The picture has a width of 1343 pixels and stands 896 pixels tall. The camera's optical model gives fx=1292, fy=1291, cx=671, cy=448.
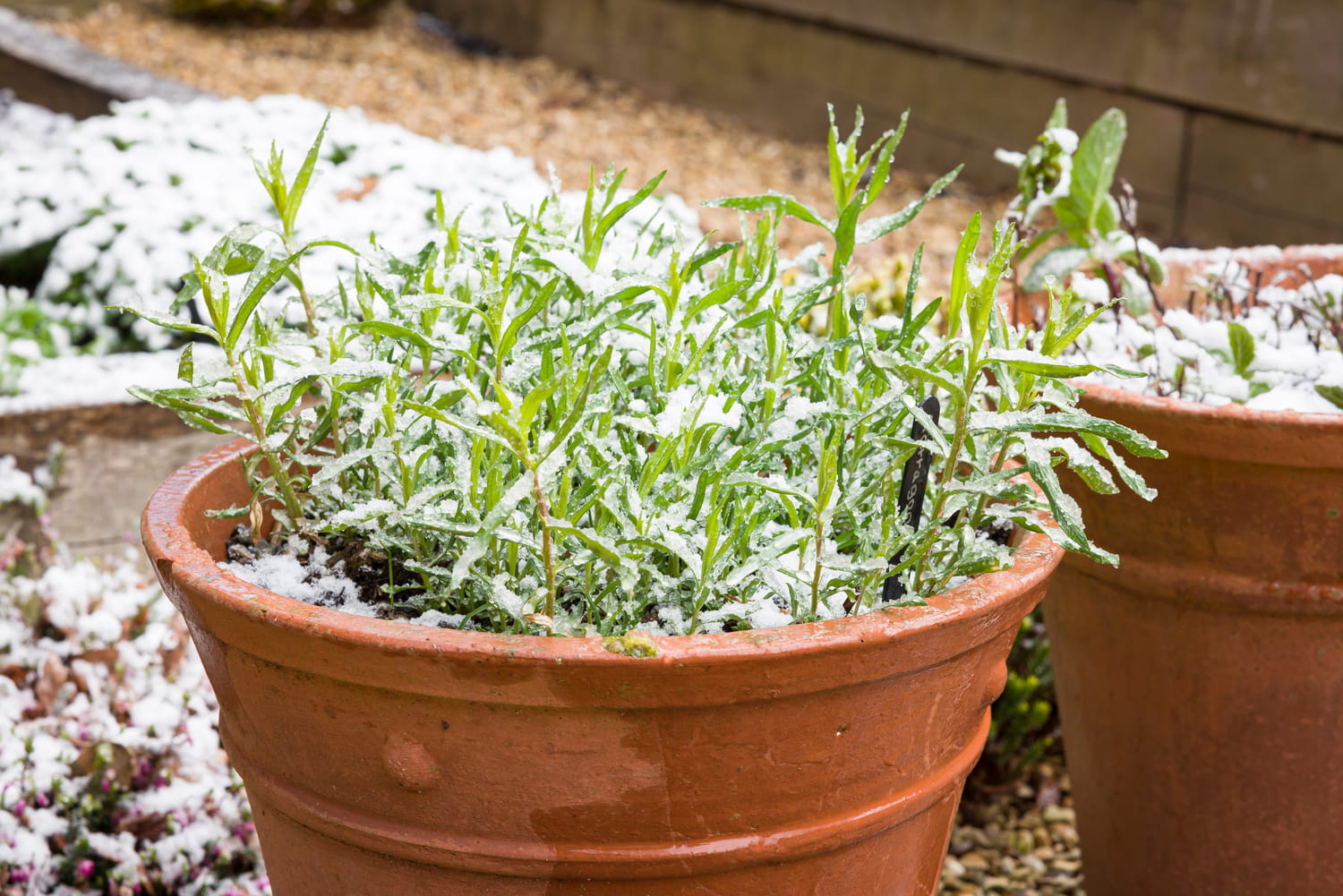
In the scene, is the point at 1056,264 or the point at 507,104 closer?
the point at 1056,264

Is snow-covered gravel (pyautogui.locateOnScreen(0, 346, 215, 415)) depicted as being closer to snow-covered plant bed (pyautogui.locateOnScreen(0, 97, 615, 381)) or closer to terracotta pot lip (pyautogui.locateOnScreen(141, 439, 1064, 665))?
snow-covered plant bed (pyautogui.locateOnScreen(0, 97, 615, 381))

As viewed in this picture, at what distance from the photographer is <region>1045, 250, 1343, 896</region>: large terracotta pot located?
151 cm

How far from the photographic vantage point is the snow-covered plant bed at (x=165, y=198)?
2996 mm

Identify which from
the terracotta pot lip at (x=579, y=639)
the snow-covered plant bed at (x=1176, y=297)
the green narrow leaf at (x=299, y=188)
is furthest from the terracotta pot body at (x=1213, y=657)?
the green narrow leaf at (x=299, y=188)

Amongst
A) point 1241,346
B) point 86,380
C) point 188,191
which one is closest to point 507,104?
point 188,191

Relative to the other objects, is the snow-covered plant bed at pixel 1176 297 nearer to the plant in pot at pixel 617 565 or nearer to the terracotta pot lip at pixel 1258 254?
the terracotta pot lip at pixel 1258 254

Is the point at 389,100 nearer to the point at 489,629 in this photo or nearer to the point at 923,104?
the point at 923,104

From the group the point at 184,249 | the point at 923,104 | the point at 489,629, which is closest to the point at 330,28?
Answer: the point at 923,104

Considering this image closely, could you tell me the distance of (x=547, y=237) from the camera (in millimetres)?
1233

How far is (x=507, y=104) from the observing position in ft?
23.0

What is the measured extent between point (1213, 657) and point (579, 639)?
1.02 metres

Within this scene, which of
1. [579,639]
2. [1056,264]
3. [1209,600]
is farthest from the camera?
[1056,264]

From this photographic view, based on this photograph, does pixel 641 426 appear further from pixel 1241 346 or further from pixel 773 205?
pixel 1241 346

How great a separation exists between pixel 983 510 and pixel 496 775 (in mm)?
507
